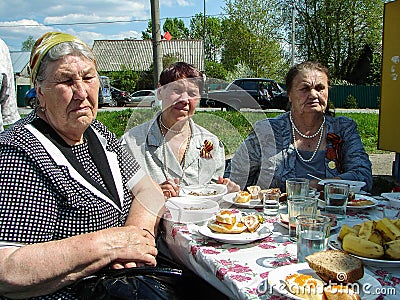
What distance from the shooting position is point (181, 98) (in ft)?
9.56

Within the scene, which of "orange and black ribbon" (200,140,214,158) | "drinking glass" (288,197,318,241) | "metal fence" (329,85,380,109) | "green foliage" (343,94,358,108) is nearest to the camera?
"drinking glass" (288,197,318,241)

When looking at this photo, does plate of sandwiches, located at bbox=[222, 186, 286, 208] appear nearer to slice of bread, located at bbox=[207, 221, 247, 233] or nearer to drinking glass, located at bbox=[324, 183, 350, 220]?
drinking glass, located at bbox=[324, 183, 350, 220]

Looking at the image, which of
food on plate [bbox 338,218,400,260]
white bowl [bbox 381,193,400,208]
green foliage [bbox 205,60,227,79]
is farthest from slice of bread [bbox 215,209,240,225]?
green foliage [bbox 205,60,227,79]

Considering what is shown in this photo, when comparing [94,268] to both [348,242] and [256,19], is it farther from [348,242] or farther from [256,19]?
[256,19]

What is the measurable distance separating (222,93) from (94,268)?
1370 millimetres

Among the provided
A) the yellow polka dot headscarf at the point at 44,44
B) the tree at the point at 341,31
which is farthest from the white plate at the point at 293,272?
the tree at the point at 341,31

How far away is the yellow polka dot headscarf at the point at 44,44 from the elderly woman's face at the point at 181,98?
1037 millimetres

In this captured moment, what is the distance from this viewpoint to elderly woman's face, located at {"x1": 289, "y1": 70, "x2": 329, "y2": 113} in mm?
2938

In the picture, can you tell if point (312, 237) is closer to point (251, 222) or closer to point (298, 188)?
point (251, 222)

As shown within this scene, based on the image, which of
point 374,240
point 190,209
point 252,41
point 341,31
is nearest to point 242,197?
point 190,209

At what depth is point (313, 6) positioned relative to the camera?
34.1 meters

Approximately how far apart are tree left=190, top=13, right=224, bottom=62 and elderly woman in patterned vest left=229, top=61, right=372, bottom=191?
1438 inches

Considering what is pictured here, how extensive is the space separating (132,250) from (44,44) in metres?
0.97

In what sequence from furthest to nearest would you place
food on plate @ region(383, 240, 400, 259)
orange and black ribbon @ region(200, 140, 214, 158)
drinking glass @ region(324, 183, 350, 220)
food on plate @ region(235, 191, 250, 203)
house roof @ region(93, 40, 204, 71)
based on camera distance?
house roof @ region(93, 40, 204, 71), orange and black ribbon @ region(200, 140, 214, 158), food on plate @ region(235, 191, 250, 203), drinking glass @ region(324, 183, 350, 220), food on plate @ region(383, 240, 400, 259)
